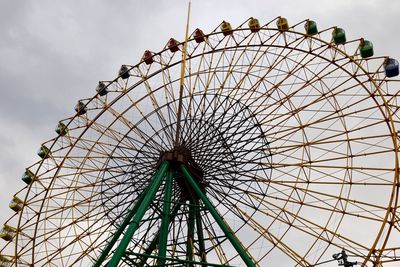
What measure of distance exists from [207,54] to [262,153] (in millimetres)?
5396

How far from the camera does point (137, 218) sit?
1753 centimetres

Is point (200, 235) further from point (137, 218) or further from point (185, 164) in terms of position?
point (137, 218)

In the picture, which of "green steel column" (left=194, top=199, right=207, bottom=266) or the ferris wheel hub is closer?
the ferris wheel hub

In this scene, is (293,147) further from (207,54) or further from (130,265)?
(130,265)

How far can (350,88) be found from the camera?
21703 mm

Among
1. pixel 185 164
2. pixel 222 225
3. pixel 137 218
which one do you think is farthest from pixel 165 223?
pixel 185 164

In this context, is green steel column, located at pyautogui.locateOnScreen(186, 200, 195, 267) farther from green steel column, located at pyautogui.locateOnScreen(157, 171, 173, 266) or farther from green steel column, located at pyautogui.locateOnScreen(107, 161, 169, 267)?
green steel column, located at pyautogui.locateOnScreen(107, 161, 169, 267)

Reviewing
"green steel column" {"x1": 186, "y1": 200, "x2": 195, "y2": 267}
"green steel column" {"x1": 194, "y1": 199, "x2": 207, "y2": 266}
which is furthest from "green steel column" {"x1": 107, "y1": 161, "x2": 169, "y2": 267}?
"green steel column" {"x1": 194, "y1": 199, "x2": 207, "y2": 266}

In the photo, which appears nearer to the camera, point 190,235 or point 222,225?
point 222,225

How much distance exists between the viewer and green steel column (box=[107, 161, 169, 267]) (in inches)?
623

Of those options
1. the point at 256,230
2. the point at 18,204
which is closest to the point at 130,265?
the point at 256,230

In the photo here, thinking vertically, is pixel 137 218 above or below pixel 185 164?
below

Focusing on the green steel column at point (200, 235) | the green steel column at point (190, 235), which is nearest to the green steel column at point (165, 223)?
the green steel column at point (190, 235)

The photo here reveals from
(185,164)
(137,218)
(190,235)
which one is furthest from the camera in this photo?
(190,235)
